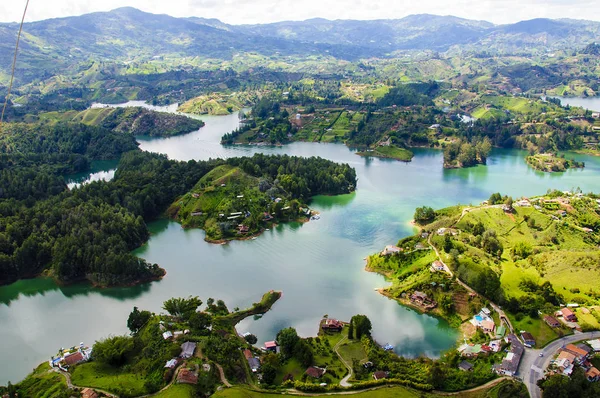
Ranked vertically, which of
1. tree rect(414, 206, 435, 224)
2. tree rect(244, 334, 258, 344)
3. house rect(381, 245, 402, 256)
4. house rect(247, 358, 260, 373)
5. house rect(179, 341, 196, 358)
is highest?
tree rect(414, 206, 435, 224)

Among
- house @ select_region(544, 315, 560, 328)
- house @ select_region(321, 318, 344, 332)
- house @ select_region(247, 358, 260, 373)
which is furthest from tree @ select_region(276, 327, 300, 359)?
house @ select_region(544, 315, 560, 328)

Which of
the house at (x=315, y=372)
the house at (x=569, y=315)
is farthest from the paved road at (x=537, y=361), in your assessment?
the house at (x=315, y=372)

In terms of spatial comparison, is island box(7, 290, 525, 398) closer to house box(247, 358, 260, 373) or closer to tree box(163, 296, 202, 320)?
house box(247, 358, 260, 373)

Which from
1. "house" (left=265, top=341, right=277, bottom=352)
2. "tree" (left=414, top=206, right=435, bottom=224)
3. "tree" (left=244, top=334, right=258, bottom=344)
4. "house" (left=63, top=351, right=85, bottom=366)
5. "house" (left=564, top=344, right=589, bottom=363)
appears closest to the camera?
"house" (left=564, top=344, right=589, bottom=363)

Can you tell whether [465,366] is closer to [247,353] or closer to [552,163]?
[247,353]

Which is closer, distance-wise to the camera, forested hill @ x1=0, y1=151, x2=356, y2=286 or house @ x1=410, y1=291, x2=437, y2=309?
house @ x1=410, y1=291, x2=437, y2=309

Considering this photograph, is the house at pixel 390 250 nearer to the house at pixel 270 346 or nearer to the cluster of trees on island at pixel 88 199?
the house at pixel 270 346

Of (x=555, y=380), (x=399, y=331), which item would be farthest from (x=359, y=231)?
(x=555, y=380)
